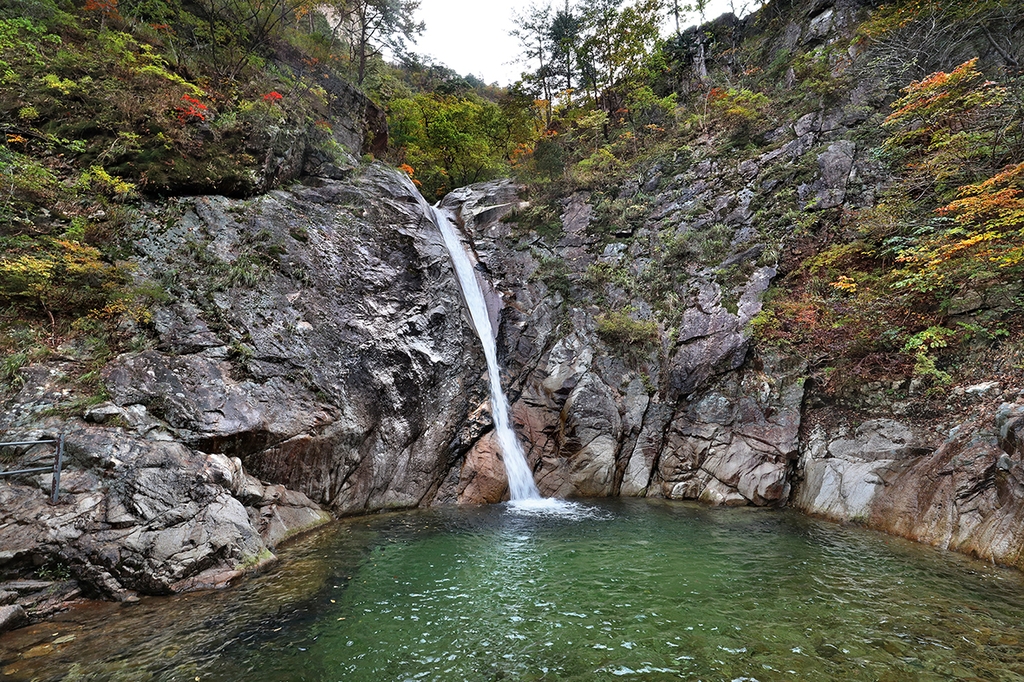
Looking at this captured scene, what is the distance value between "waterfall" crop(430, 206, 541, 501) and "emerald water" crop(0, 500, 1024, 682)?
4.37 meters

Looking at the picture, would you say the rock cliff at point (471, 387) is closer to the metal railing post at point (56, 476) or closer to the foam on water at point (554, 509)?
the metal railing post at point (56, 476)

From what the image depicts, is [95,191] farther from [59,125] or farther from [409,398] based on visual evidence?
[409,398]

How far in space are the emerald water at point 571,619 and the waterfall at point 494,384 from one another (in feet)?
14.3

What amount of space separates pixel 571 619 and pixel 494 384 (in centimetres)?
876

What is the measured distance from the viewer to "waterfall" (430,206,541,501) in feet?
41.5

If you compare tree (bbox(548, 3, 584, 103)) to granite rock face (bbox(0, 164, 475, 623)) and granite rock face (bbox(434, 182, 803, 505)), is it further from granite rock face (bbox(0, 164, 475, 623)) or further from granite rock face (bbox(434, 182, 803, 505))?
granite rock face (bbox(434, 182, 803, 505))

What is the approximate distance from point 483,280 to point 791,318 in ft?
33.2

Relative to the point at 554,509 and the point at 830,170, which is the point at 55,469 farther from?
the point at 830,170

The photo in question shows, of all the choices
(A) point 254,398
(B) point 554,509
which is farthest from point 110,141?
(B) point 554,509

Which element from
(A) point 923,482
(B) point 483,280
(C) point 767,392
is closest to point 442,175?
(B) point 483,280

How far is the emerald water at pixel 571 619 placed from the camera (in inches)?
170

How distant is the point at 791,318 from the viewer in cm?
1224

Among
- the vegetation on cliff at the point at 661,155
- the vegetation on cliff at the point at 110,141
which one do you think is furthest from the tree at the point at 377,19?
the vegetation on cliff at the point at 110,141

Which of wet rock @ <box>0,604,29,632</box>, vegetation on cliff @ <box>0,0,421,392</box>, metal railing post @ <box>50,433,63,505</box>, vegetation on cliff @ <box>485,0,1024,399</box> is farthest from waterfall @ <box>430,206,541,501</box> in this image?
wet rock @ <box>0,604,29,632</box>
